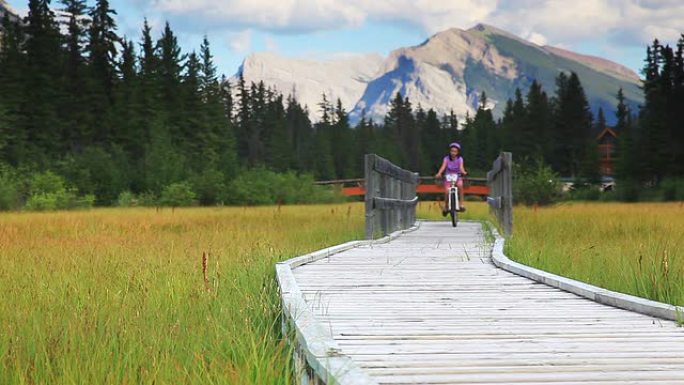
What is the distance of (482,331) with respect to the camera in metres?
4.10

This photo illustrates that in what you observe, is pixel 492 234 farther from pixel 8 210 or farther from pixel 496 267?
pixel 8 210

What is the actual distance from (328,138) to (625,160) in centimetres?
5023

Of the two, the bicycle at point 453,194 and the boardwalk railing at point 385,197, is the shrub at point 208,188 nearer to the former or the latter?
the boardwalk railing at point 385,197

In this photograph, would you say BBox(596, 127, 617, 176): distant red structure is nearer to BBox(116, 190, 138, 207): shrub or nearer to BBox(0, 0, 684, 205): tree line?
BBox(0, 0, 684, 205): tree line

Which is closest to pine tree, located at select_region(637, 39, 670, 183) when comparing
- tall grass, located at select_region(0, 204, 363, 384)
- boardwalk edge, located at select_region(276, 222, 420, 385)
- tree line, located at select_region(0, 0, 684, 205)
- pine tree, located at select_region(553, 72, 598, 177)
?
tree line, located at select_region(0, 0, 684, 205)

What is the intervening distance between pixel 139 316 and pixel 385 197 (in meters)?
8.01

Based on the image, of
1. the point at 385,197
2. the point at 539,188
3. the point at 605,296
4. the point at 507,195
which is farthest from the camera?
the point at 539,188

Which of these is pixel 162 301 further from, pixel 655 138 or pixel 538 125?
pixel 538 125

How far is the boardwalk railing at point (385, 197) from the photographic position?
437 inches

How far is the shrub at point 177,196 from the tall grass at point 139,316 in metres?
24.1

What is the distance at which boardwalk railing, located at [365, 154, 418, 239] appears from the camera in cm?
1110

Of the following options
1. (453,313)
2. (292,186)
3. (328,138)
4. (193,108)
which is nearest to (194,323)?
(453,313)

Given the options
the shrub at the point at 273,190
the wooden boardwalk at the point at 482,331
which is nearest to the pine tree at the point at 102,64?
the shrub at the point at 273,190

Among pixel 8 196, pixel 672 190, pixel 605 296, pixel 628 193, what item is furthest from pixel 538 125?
pixel 605 296
